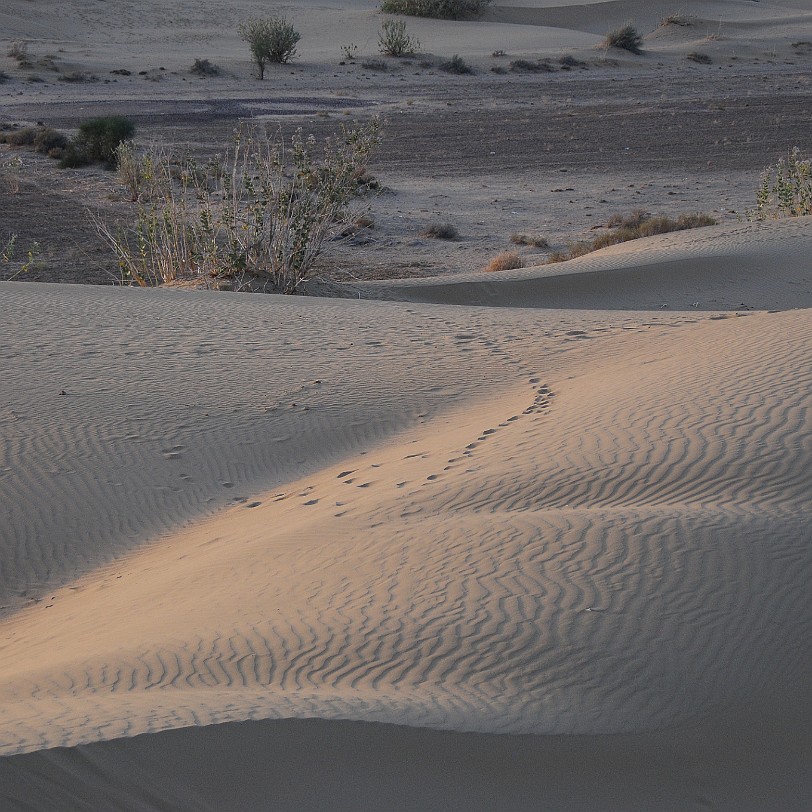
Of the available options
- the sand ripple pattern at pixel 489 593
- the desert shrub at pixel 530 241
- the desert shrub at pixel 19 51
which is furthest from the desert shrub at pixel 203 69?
the sand ripple pattern at pixel 489 593

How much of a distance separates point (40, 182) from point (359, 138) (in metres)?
9.80

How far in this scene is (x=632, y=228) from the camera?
15328 mm

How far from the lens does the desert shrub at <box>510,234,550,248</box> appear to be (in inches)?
581

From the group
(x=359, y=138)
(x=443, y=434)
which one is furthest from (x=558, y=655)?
(x=359, y=138)

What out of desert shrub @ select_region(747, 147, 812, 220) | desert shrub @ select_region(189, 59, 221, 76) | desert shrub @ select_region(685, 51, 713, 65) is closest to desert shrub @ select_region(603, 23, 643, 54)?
desert shrub @ select_region(685, 51, 713, 65)

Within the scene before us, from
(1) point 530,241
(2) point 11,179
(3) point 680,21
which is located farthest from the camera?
(3) point 680,21

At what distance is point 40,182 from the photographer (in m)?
19.3

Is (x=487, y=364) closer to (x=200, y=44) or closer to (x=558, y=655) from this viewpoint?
(x=558, y=655)

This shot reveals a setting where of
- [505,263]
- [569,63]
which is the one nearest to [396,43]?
[569,63]

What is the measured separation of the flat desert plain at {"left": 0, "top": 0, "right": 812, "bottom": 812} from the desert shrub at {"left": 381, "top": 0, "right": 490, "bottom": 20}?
57.6 m

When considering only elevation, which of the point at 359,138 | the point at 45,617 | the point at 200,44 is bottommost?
the point at 45,617

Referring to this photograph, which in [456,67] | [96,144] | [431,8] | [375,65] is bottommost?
[96,144]

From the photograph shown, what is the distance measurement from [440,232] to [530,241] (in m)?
1.30

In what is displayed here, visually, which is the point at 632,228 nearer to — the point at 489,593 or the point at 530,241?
the point at 530,241
